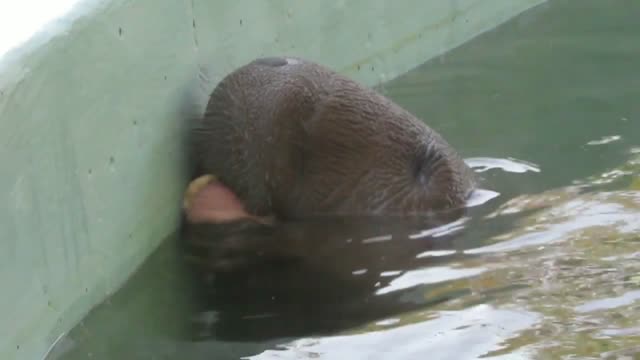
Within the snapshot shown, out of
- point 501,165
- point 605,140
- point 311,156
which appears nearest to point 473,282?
point 311,156

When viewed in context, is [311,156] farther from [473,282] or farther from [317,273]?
[473,282]

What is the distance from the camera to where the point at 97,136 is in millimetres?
5172

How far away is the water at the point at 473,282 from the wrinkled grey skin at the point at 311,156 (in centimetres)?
17

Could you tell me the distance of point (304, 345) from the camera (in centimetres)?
471

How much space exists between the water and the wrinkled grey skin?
0.17 meters

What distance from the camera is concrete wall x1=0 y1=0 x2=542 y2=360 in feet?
14.9

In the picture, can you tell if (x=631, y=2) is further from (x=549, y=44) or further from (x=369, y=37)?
(x=369, y=37)

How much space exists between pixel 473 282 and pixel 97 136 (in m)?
1.43

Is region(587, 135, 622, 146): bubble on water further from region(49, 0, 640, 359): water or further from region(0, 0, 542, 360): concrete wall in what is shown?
region(0, 0, 542, 360): concrete wall

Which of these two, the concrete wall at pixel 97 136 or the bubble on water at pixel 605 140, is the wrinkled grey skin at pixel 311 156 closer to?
the concrete wall at pixel 97 136

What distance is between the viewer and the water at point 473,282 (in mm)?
4516

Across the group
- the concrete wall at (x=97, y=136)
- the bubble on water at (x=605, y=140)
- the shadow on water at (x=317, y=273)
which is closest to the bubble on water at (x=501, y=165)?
the bubble on water at (x=605, y=140)

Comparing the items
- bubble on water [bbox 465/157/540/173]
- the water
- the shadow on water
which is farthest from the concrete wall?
bubble on water [bbox 465/157/540/173]

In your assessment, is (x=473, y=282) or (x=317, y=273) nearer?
(x=473, y=282)
